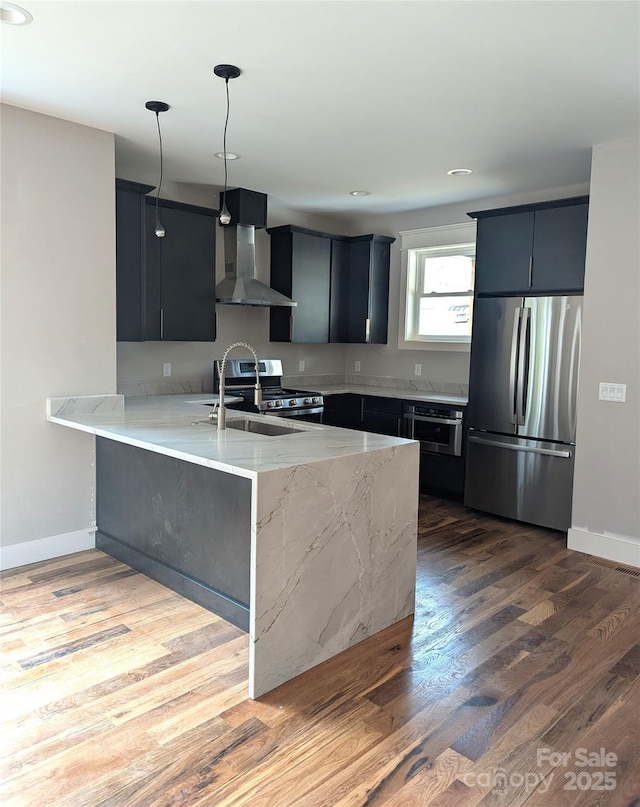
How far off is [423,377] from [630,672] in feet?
12.0

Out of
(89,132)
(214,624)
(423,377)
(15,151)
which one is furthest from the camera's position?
(423,377)

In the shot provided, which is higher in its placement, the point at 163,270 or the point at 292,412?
the point at 163,270

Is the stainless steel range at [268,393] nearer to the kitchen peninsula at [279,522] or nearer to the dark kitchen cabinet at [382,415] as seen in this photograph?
the dark kitchen cabinet at [382,415]

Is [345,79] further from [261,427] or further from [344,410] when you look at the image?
[344,410]

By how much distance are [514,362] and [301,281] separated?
2159 millimetres

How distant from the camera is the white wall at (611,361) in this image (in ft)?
12.0

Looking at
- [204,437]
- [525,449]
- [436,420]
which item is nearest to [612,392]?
[525,449]

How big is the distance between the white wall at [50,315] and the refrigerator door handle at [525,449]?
2690 millimetres

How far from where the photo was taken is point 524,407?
14.4ft

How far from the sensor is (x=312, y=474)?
8.00 ft

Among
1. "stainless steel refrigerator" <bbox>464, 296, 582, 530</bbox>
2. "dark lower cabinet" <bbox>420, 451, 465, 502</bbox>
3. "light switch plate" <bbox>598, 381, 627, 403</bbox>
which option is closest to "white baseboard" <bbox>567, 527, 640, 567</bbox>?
"stainless steel refrigerator" <bbox>464, 296, 582, 530</bbox>

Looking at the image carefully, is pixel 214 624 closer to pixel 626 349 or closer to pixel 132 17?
pixel 132 17

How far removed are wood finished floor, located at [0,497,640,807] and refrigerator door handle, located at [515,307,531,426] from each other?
136cm

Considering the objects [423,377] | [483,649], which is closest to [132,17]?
[483,649]
